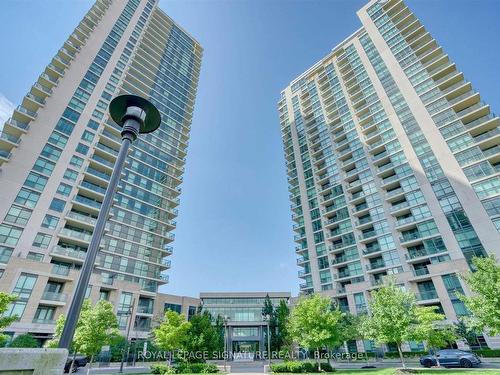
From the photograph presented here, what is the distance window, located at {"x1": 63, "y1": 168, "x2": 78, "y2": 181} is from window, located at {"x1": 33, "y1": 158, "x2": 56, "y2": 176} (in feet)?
6.27

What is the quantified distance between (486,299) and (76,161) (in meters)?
51.3

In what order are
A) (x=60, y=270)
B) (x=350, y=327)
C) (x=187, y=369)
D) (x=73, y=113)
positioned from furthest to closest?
(x=73, y=113) → (x=350, y=327) → (x=60, y=270) → (x=187, y=369)

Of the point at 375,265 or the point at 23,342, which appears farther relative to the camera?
the point at 375,265

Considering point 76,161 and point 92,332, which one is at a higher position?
point 76,161

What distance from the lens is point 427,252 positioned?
137ft

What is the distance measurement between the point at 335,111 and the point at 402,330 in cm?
5507

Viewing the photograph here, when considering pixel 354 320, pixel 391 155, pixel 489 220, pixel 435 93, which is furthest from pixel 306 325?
pixel 435 93

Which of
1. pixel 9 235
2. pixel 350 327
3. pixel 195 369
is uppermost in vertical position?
pixel 9 235

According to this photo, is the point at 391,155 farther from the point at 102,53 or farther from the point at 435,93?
the point at 102,53

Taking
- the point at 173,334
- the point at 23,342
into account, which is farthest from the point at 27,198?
the point at 173,334

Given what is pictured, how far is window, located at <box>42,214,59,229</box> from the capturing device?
37938 mm

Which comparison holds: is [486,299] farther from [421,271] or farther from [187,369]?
[421,271]

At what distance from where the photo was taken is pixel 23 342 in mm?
28094

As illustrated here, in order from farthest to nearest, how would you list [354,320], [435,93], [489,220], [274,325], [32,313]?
[274,325] < [435,93] < [354,320] < [489,220] < [32,313]
